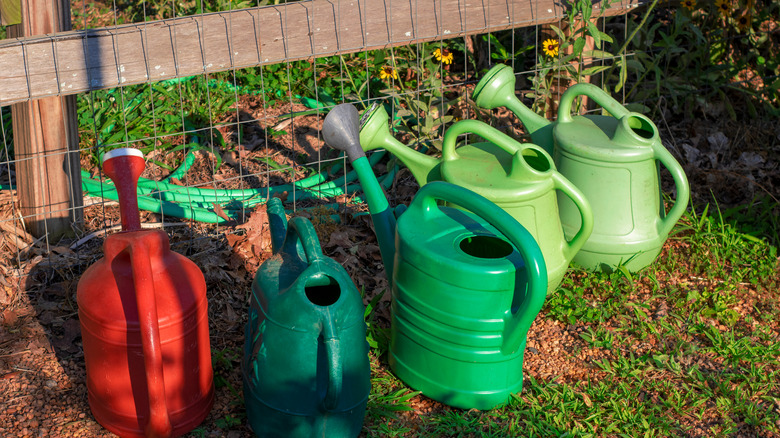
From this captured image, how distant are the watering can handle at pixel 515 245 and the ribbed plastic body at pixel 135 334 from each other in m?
0.76

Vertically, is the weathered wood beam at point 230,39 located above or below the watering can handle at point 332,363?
above

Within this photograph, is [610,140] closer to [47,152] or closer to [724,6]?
[724,6]

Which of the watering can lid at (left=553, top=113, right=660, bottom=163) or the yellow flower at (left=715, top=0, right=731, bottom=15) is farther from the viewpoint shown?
the yellow flower at (left=715, top=0, right=731, bottom=15)

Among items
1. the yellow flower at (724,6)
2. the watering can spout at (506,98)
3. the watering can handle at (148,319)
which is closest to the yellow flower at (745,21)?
the yellow flower at (724,6)

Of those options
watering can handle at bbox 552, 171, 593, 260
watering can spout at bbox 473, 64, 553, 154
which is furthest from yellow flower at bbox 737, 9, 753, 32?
watering can handle at bbox 552, 171, 593, 260

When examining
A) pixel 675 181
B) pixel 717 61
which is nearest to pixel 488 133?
pixel 675 181

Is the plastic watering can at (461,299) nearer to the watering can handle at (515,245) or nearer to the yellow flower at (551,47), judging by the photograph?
the watering can handle at (515,245)

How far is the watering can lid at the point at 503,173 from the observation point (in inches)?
102

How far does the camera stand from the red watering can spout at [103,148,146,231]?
6.69 ft

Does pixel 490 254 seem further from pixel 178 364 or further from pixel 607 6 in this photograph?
pixel 607 6

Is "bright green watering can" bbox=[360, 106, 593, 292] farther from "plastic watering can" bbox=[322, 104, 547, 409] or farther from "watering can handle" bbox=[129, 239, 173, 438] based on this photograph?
"watering can handle" bbox=[129, 239, 173, 438]

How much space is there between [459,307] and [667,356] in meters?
0.89

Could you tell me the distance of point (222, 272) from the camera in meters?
2.90

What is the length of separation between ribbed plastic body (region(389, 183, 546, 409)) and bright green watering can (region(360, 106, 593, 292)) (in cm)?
18
